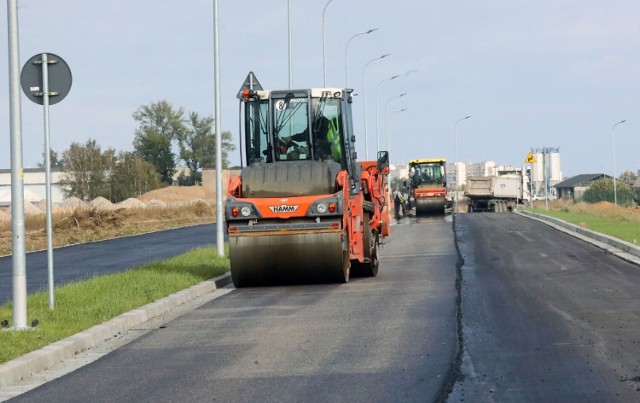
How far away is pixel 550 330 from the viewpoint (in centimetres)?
1249

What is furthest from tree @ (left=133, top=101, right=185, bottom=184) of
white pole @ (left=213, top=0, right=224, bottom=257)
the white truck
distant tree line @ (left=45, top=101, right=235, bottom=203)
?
white pole @ (left=213, top=0, right=224, bottom=257)

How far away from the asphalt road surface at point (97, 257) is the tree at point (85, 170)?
63.7m

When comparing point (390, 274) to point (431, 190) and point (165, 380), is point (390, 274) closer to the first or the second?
point (165, 380)

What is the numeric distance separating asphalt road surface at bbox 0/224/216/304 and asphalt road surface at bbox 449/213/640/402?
7974mm

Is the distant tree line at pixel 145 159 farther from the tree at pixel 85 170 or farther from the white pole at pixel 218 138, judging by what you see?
the white pole at pixel 218 138

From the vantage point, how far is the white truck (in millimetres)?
79625

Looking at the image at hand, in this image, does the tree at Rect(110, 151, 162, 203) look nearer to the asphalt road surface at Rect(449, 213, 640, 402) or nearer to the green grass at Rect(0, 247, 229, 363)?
the green grass at Rect(0, 247, 229, 363)

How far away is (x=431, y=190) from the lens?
225 ft

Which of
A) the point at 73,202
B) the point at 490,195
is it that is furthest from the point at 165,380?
the point at 73,202

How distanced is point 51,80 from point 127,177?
101 metres

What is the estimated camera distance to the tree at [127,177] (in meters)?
113

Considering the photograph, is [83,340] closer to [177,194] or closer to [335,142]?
[335,142]

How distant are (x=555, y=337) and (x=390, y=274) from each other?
1058 cm

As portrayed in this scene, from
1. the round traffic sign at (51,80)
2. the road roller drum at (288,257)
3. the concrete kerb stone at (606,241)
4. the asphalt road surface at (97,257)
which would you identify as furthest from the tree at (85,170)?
the round traffic sign at (51,80)
